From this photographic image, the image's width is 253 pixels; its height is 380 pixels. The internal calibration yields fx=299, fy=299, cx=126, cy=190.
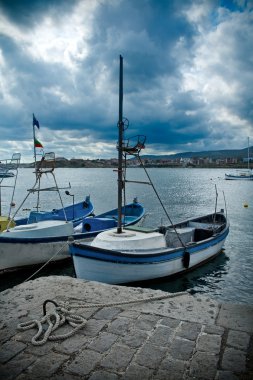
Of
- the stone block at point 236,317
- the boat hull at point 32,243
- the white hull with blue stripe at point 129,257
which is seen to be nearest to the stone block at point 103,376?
the stone block at point 236,317

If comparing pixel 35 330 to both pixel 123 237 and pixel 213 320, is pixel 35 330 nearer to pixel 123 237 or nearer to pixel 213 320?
pixel 213 320

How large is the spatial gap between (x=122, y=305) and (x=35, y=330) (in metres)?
1.62

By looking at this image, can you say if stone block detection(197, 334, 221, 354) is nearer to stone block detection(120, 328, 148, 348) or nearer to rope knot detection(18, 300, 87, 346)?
stone block detection(120, 328, 148, 348)

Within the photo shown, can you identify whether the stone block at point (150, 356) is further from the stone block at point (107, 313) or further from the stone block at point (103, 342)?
the stone block at point (107, 313)

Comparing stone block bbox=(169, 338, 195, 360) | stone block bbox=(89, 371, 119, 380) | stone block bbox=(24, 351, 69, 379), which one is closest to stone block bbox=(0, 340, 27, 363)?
stone block bbox=(24, 351, 69, 379)

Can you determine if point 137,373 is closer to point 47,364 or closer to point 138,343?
point 138,343

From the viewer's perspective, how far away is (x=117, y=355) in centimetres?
404

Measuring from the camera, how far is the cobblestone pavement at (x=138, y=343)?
372 cm

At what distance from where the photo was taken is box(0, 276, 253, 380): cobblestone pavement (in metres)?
3.72

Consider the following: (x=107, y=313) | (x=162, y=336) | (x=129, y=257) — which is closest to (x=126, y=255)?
(x=129, y=257)

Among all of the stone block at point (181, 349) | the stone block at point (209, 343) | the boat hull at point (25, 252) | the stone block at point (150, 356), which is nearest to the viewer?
the stone block at point (150, 356)

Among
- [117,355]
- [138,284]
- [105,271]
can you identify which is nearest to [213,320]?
[117,355]

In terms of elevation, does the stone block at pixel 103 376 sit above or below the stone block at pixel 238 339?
below

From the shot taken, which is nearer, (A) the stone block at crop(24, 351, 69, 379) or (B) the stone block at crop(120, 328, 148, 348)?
(A) the stone block at crop(24, 351, 69, 379)
